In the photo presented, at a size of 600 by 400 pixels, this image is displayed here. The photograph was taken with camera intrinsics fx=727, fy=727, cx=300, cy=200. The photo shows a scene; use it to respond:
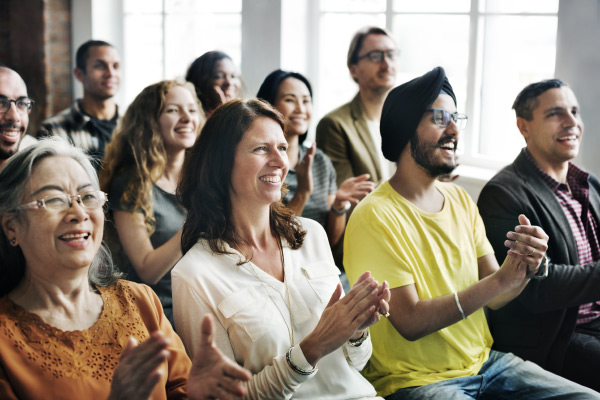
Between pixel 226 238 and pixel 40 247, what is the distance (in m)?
0.53

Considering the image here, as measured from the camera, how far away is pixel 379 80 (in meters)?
3.97

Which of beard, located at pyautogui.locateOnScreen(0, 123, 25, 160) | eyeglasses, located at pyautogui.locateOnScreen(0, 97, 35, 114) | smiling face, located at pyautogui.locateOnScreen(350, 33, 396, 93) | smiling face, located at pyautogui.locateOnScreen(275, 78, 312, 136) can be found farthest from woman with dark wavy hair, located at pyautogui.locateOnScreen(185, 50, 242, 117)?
beard, located at pyautogui.locateOnScreen(0, 123, 25, 160)

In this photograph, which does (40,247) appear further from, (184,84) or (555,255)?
(555,255)

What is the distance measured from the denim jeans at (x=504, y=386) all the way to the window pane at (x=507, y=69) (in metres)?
2.20

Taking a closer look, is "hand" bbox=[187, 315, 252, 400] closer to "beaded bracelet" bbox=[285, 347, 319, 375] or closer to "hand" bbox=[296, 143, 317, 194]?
"beaded bracelet" bbox=[285, 347, 319, 375]

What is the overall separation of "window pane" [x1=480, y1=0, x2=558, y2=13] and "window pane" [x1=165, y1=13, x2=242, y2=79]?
7.06 feet

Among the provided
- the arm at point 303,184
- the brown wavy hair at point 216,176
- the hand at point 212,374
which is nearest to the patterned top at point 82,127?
the arm at point 303,184

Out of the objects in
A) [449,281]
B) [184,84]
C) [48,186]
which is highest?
[184,84]

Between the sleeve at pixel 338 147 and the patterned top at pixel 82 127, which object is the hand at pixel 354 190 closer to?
the sleeve at pixel 338 147

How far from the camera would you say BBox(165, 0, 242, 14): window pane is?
19.2 feet

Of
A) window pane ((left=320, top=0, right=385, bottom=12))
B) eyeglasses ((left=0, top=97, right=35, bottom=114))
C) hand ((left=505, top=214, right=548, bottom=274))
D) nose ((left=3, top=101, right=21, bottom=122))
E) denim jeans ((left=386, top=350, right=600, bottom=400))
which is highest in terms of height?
window pane ((left=320, top=0, right=385, bottom=12))

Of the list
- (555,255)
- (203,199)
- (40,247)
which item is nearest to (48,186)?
(40,247)

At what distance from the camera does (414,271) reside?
7.19 ft

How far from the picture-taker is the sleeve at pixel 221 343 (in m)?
1.75
